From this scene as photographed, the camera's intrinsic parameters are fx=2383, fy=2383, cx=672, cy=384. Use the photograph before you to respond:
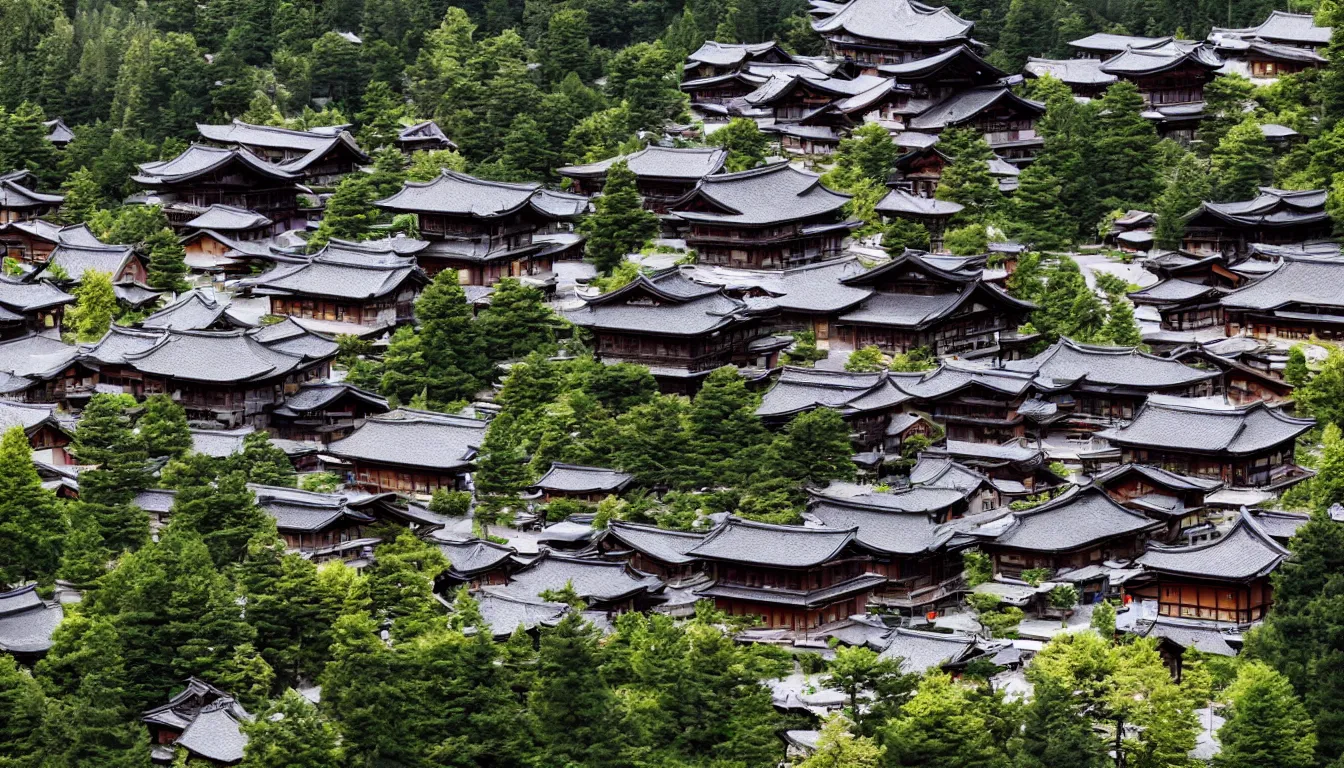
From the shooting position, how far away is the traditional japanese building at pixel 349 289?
2586 inches

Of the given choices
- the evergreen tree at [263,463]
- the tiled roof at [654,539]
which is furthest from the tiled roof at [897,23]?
the tiled roof at [654,539]

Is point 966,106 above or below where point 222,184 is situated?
above

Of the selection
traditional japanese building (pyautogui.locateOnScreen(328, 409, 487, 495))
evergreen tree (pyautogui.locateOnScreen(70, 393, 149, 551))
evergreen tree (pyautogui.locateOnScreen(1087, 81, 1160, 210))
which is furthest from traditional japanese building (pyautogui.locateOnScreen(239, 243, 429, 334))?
evergreen tree (pyautogui.locateOnScreen(1087, 81, 1160, 210))

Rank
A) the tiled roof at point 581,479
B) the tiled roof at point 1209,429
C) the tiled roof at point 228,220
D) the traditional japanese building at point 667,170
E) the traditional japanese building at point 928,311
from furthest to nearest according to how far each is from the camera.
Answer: the tiled roof at point 228,220
the traditional japanese building at point 667,170
the traditional japanese building at point 928,311
the tiled roof at point 581,479
the tiled roof at point 1209,429

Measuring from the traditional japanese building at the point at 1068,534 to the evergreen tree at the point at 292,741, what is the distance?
1586 cm

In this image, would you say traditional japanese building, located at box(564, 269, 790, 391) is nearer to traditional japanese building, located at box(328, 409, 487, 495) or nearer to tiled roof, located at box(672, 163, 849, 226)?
tiled roof, located at box(672, 163, 849, 226)

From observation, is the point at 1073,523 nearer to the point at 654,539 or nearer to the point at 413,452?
the point at 654,539

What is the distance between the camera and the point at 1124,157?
70.6 m

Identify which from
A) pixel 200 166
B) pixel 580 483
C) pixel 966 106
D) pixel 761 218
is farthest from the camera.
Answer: pixel 966 106

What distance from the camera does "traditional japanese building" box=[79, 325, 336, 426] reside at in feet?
198

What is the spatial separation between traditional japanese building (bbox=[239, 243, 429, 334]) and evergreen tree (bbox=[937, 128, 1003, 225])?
15.7 metres

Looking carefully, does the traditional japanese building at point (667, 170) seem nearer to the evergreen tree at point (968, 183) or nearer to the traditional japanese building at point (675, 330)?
the evergreen tree at point (968, 183)

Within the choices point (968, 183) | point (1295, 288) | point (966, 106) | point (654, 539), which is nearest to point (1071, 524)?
point (654, 539)

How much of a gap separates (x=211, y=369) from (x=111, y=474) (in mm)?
8452
